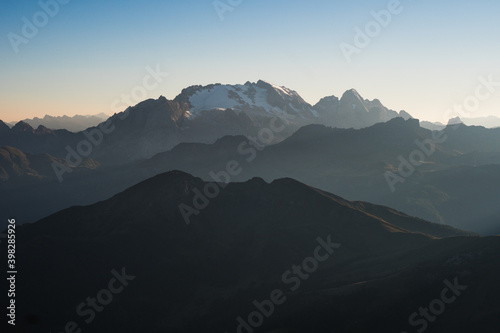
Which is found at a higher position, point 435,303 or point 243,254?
point 243,254

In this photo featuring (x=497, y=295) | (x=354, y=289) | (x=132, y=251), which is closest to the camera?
(x=497, y=295)

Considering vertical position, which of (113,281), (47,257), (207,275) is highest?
(47,257)

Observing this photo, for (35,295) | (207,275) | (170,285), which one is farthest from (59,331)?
(207,275)

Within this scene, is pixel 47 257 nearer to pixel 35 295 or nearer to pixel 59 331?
pixel 35 295

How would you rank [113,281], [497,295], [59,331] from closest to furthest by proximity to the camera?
[497,295]
[59,331]
[113,281]

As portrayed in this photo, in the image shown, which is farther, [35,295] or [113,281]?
[113,281]

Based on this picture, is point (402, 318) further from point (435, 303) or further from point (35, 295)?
point (35, 295)
